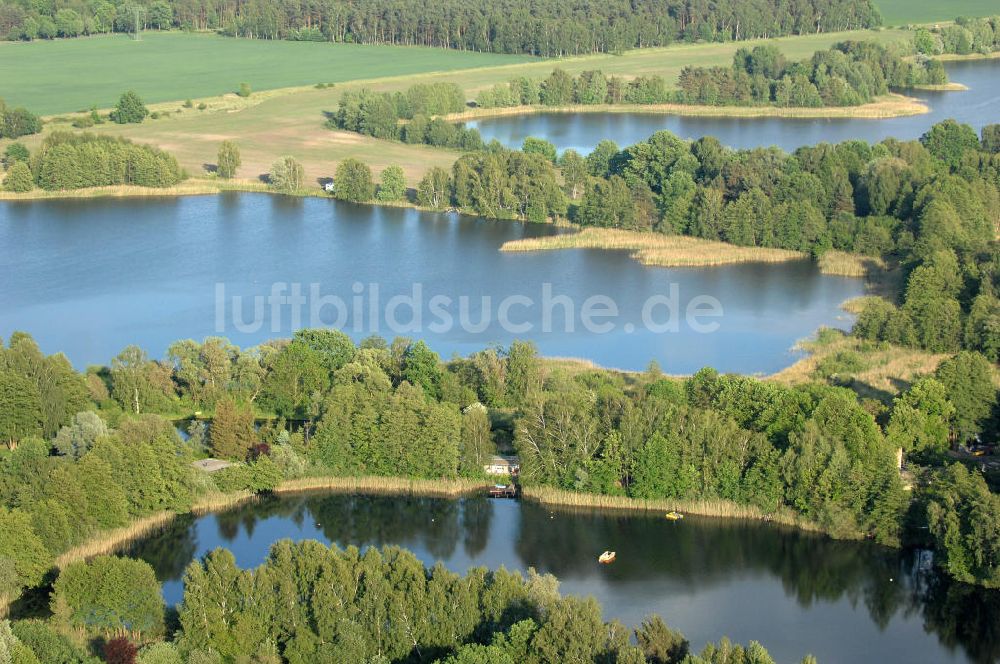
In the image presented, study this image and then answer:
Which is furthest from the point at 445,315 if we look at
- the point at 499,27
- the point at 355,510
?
the point at 499,27

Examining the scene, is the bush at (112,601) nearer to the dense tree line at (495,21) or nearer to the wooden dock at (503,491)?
the wooden dock at (503,491)

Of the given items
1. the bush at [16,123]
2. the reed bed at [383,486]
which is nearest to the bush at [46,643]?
the reed bed at [383,486]

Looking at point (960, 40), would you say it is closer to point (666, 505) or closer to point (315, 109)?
point (315, 109)

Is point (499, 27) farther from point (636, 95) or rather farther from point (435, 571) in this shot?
point (435, 571)

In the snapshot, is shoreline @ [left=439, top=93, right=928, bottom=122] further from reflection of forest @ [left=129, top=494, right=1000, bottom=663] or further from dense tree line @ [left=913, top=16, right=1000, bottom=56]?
reflection of forest @ [left=129, top=494, right=1000, bottom=663]

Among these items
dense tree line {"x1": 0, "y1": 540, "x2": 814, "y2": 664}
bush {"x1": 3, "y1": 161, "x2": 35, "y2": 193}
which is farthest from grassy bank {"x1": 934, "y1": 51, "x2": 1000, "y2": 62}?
dense tree line {"x1": 0, "y1": 540, "x2": 814, "y2": 664}
